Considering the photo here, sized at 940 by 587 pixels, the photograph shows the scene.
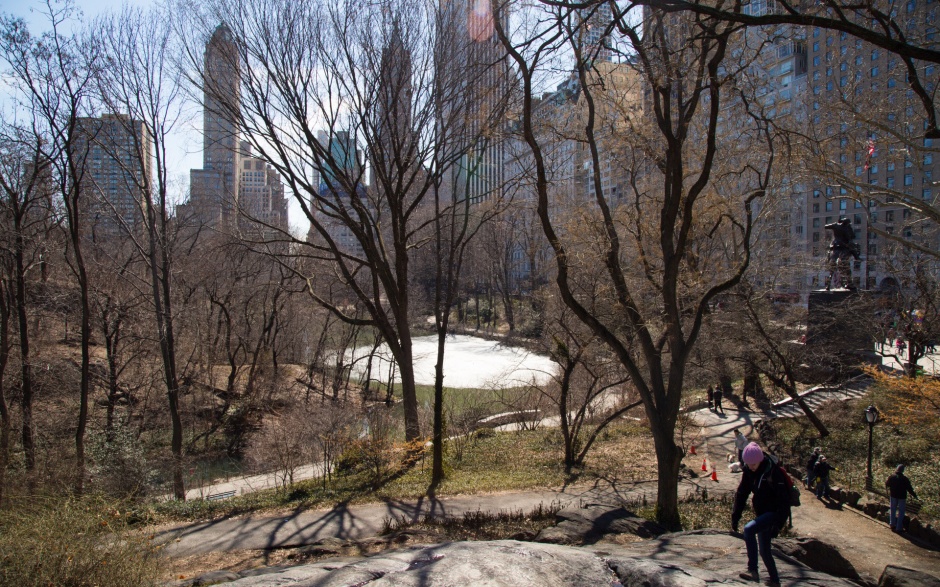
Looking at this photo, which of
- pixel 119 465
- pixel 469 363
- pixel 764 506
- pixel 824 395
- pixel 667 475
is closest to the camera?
pixel 764 506

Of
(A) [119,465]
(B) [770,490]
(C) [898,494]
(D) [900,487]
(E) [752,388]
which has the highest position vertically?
(B) [770,490]

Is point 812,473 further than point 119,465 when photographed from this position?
No

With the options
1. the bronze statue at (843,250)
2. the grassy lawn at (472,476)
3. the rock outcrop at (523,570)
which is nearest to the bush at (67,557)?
the rock outcrop at (523,570)

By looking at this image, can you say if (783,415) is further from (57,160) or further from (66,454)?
(57,160)

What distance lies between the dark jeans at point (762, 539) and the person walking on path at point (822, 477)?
768 centimetres

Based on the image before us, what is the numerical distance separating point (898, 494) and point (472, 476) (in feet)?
26.4

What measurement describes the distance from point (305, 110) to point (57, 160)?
6235 millimetres

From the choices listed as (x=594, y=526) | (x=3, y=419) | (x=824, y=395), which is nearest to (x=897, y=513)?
(x=594, y=526)

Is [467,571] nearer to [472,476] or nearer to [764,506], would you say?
[764,506]

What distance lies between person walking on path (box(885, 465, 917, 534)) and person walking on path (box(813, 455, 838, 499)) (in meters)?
1.67

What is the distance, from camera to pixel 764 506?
17.4 ft

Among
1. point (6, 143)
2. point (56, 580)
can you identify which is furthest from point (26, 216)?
point (56, 580)

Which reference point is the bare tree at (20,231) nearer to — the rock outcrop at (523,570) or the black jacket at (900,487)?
the rock outcrop at (523,570)

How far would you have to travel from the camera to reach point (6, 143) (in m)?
13.6
